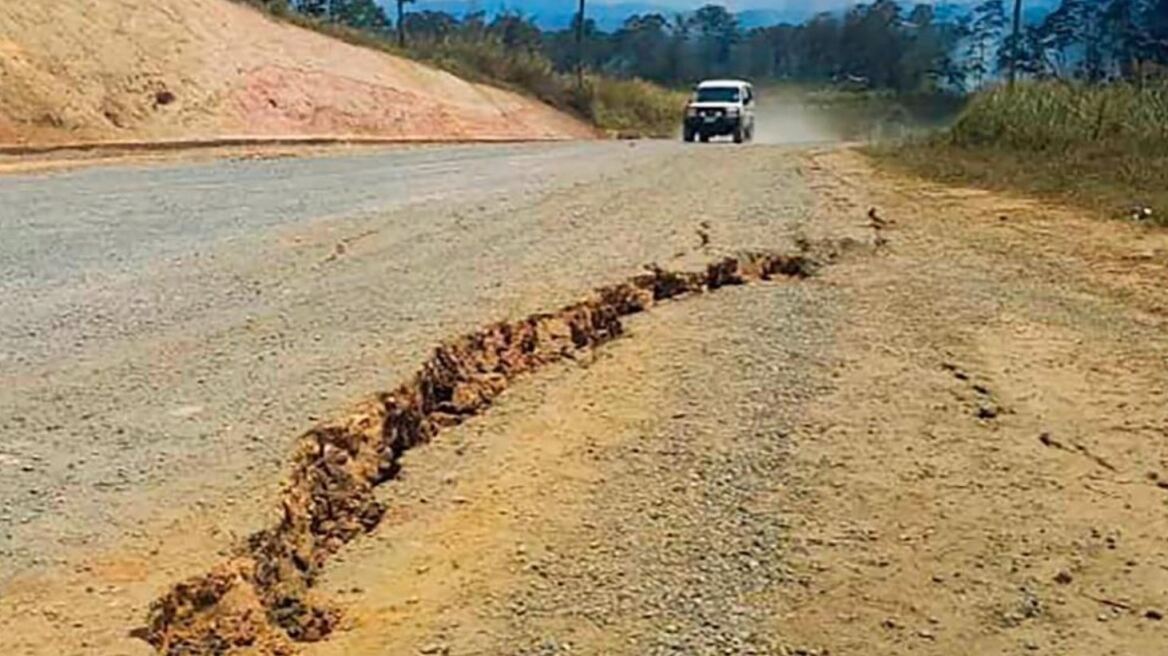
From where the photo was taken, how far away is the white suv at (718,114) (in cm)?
3662

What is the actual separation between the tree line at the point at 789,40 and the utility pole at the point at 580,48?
13cm

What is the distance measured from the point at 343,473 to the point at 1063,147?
672 inches

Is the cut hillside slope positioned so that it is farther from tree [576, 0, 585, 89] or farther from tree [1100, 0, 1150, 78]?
tree [1100, 0, 1150, 78]

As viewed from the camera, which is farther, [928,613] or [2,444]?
[2,444]

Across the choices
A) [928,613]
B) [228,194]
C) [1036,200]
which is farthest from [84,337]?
[1036,200]

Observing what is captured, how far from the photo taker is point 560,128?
1850 inches

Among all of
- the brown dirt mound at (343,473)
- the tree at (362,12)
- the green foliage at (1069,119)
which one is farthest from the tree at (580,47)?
the brown dirt mound at (343,473)

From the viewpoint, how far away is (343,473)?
5098mm

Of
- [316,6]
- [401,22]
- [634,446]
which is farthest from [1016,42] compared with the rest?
[634,446]

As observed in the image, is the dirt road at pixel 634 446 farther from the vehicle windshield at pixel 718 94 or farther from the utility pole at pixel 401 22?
the utility pole at pixel 401 22

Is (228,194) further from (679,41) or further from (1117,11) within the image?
(679,41)

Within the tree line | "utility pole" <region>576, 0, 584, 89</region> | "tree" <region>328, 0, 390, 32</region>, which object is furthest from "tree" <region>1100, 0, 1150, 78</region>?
"tree" <region>328, 0, 390, 32</region>

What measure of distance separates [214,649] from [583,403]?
265cm

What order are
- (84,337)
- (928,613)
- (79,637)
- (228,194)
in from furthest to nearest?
1. (228,194)
2. (84,337)
3. (928,613)
4. (79,637)
